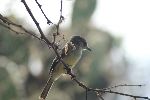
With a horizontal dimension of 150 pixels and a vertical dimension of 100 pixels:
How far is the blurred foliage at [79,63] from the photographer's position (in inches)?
615

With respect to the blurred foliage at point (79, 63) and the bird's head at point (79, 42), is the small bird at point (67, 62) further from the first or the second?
the blurred foliage at point (79, 63)

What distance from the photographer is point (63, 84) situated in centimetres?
1855

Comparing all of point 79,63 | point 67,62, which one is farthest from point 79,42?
point 79,63

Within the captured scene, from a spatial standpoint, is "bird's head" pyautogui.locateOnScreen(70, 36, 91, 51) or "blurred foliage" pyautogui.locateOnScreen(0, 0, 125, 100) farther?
"blurred foliage" pyautogui.locateOnScreen(0, 0, 125, 100)

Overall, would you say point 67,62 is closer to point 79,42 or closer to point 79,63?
point 79,42

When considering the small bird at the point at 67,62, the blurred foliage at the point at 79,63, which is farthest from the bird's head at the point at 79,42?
the blurred foliage at the point at 79,63

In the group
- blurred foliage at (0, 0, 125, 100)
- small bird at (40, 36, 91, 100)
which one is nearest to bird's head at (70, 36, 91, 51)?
small bird at (40, 36, 91, 100)

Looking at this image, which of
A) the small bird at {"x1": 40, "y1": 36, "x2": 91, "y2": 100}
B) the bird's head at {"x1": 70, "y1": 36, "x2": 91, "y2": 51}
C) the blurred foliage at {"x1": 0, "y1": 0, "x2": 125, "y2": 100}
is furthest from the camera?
the blurred foliage at {"x1": 0, "y1": 0, "x2": 125, "y2": 100}

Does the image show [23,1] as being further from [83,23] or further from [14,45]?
[83,23]

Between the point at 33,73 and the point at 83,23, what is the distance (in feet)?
9.02

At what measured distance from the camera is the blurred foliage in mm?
15633

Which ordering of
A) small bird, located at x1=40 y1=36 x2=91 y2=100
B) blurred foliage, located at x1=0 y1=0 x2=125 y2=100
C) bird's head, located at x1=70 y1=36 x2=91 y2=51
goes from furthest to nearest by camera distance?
blurred foliage, located at x1=0 y1=0 x2=125 y2=100 < bird's head, located at x1=70 y1=36 x2=91 y2=51 < small bird, located at x1=40 y1=36 x2=91 y2=100

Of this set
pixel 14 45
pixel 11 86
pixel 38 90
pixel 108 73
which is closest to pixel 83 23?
pixel 108 73

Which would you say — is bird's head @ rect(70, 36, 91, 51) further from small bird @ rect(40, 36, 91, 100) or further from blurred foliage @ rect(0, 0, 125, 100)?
blurred foliage @ rect(0, 0, 125, 100)
